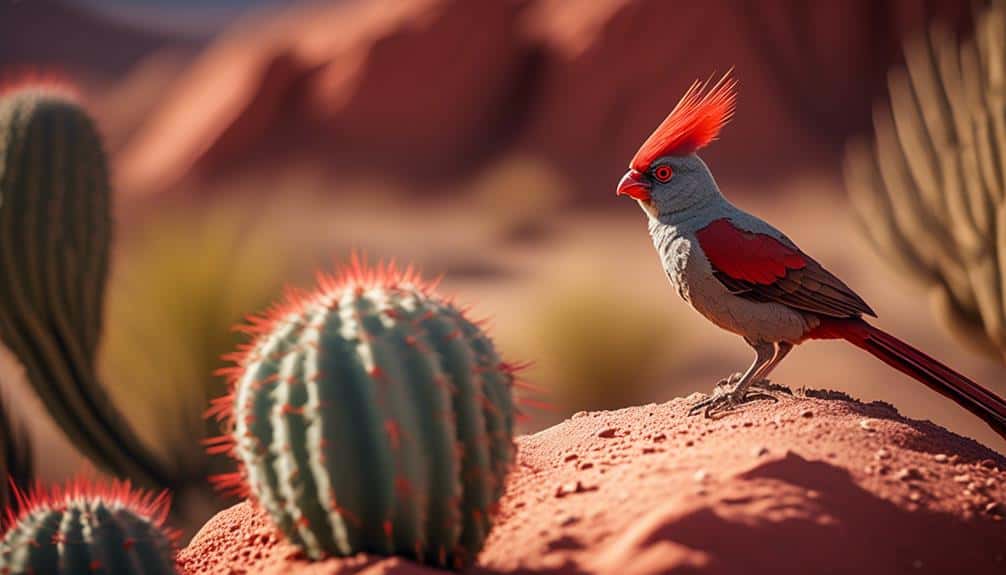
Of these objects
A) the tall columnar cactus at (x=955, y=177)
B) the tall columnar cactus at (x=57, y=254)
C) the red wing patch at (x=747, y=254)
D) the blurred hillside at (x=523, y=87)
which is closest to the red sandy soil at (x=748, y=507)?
the red wing patch at (x=747, y=254)

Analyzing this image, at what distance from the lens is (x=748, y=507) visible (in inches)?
85.4

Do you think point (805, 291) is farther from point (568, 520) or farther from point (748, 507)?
point (568, 520)

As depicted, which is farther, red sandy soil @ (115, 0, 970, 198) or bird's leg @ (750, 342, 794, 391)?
red sandy soil @ (115, 0, 970, 198)

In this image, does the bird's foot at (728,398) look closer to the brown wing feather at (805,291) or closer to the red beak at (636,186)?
the brown wing feather at (805,291)

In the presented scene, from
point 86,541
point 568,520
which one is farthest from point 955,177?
point 86,541

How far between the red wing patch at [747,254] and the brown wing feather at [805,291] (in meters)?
0.02

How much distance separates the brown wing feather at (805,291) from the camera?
3.04 meters

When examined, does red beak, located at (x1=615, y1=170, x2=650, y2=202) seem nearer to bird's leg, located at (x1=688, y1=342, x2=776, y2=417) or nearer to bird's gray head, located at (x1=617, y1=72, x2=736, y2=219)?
bird's gray head, located at (x1=617, y1=72, x2=736, y2=219)

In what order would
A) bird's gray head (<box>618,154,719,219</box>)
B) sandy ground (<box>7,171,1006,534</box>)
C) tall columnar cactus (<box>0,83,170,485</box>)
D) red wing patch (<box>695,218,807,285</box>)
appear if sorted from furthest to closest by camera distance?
1. sandy ground (<box>7,171,1006,534</box>)
2. tall columnar cactus (<box>0,83,170,485</box>)
3. bird's gray head (<box>618,154,719,219</box>)
4. red wing patch (<box>695,218,807,285</box>)

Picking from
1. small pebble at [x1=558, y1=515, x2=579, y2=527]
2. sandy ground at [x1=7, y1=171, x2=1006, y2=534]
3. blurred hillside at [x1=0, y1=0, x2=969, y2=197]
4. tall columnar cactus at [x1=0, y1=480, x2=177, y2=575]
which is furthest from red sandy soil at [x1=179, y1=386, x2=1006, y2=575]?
blurred hillside at [x1=0, y1=0, x2=969, y2=197]

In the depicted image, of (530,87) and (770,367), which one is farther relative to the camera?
(530,87)

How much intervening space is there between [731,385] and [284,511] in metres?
1.71

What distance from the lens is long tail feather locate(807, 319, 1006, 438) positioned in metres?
2.91

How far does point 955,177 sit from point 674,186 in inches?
68.9
